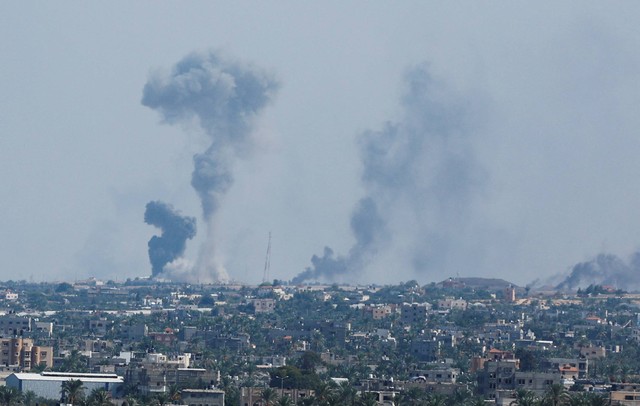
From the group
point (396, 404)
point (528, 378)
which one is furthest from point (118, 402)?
point (528, 378)

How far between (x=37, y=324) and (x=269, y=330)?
16.6m

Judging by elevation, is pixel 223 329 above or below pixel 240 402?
above

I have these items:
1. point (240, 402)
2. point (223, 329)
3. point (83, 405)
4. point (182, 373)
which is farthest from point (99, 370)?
point (223, 329)

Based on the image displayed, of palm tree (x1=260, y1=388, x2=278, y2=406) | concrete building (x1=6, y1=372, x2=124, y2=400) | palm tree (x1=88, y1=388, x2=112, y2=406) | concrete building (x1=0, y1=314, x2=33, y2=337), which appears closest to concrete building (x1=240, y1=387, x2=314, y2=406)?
palm tree (x1=260, y1=388, x2=278, y2=406)

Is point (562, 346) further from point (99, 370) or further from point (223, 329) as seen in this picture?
point (99, 370)

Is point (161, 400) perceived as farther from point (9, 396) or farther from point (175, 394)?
point (175, 394)

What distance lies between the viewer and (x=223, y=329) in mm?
169875

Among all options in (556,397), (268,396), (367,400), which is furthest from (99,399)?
(556,397)

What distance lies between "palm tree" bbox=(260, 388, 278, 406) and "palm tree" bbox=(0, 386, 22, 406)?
9.18 metres

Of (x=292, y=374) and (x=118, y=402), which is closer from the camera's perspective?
(x=118, y=402)

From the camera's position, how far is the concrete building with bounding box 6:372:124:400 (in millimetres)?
95750

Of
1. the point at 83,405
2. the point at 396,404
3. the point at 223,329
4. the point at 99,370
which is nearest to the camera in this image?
the point at 83,405

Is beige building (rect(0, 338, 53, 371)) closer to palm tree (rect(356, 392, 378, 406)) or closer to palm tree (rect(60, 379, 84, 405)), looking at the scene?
palm tree (rect(60, 379, 84, 405))

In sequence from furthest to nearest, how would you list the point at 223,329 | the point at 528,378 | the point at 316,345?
the point at 223,329 < the point at 316,345 < the point at 528,378
